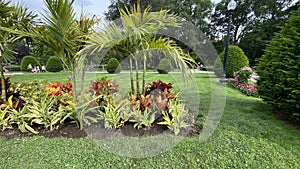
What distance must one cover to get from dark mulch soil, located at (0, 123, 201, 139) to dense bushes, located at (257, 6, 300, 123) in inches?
62.6

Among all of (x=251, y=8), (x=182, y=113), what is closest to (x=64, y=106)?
(x=182, y=113)

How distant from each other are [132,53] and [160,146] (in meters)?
1.69

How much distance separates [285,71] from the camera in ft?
9.25

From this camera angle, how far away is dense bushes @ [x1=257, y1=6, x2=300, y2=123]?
273cm

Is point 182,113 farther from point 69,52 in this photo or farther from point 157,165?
point 69,52

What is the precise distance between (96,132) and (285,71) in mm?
3176

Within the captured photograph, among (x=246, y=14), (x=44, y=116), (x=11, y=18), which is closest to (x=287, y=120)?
(x=44, y=116)

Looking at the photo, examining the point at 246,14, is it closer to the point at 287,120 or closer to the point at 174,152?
the point at 287,120

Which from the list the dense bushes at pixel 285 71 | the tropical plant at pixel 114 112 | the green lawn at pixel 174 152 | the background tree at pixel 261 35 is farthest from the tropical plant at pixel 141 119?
the background tree at pixel 261 35

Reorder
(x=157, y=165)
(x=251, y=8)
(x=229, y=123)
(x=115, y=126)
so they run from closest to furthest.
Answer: (x=157, y=165)
(x=115, y=126)
(x=229, y=123)
(x=251, y=8)

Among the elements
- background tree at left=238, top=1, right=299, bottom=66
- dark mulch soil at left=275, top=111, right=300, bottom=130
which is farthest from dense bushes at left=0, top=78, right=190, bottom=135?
background tree at left=238, top=1, right=299, bottom=66

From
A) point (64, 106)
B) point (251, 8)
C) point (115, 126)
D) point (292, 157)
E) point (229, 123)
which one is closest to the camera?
point (292, 157)

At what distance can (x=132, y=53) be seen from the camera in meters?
3.13

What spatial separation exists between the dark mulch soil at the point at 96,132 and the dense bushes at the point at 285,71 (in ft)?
5.21
